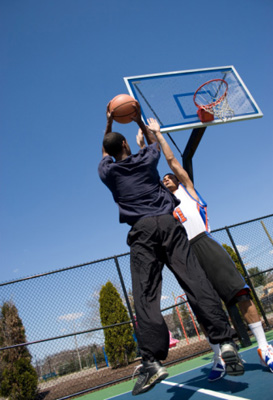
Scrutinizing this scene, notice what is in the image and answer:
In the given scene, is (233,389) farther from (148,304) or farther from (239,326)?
(239,326)

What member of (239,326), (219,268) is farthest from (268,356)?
(239,326)

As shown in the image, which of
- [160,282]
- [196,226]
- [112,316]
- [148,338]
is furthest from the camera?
[112,316]

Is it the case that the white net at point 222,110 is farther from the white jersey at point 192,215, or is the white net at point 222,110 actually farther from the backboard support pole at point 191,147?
the white jersey at point 192,215

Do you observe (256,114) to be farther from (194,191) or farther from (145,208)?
(145,208)

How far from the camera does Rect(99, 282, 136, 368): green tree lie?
8.79 m

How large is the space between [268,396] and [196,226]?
140 centimetres

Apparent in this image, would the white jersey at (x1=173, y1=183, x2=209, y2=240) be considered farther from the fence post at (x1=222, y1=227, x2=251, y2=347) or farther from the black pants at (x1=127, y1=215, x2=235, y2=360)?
the fence post at (x1=222, y1=227, x2=251, y2=347)

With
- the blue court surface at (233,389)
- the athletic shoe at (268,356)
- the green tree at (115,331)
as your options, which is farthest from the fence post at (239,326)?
the green tree at (115,331)

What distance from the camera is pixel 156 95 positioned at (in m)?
5.70

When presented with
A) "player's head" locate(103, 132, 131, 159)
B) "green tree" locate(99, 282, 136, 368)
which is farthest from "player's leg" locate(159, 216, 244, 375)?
"green tree" locate(99, 282, 136, 368)

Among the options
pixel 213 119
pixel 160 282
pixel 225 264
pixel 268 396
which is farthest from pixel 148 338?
pixel 213 119

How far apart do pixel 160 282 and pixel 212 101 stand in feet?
16.2

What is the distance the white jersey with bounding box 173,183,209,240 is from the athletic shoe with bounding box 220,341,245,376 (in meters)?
1.19

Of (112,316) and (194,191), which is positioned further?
(112,316)
